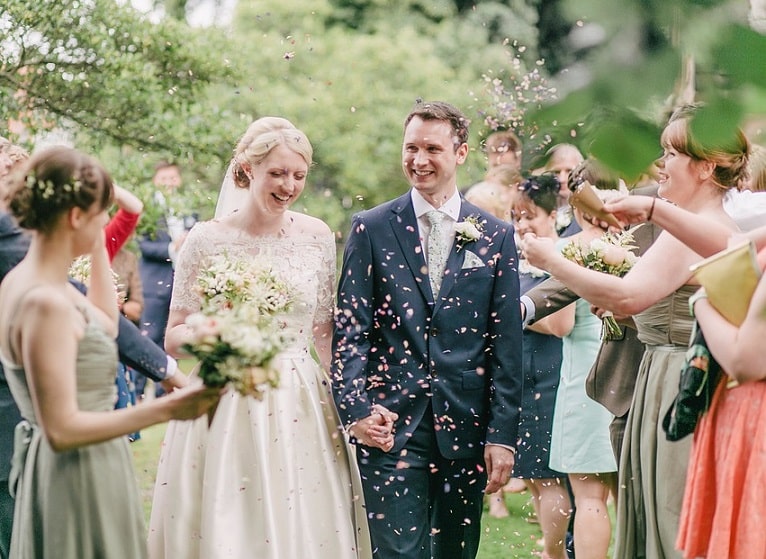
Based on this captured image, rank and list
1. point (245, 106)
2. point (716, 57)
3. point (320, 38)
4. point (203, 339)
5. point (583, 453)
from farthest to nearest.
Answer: point (320, 38), point (245, 106), point (583, 453), point (203, 339), point (716, 57)

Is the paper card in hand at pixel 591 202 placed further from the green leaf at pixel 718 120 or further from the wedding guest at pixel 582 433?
the green leaf at pixel 718 120

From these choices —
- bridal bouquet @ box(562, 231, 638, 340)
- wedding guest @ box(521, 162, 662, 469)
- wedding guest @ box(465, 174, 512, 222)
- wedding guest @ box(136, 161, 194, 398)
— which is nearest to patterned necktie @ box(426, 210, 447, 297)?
wedding guest @ box(521, 162, 662, 469)

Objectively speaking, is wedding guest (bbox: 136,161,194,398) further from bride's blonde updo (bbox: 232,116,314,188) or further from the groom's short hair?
the groom's short hair

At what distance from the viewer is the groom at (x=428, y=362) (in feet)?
14.1

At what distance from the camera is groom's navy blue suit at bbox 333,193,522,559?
4320 millimetres

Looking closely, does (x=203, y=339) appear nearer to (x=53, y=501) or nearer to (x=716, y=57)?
(x=53, y=501)

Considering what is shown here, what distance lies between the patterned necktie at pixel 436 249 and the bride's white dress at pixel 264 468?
56 cm

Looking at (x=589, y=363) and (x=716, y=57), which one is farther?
(x=589, y=363)

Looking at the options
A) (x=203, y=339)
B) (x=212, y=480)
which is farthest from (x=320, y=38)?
(x=203, y=339)

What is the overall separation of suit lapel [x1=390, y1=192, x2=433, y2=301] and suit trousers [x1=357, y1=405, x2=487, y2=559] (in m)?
0.53

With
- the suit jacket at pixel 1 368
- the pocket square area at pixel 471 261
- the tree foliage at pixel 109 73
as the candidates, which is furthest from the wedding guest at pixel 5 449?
the tree foliage at pixel 109 73

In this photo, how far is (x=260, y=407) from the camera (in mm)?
Answer: 4438

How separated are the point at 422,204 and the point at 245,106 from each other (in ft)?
33.0

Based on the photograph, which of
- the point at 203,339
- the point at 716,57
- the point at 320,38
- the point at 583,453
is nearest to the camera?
the point at 716,57
